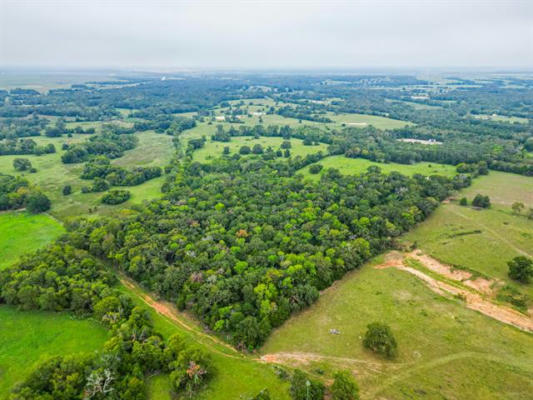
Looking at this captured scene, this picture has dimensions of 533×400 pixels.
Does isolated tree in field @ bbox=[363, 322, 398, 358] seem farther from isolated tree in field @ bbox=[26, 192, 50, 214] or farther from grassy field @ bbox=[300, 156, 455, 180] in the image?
isolated tree in field @ bbox=[26, 192, 50, 214]

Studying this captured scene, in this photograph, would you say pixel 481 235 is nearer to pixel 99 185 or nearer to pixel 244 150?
pixel 244 150

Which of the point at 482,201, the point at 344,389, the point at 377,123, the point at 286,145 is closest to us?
the point at 344,389

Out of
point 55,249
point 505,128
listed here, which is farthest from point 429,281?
point 505,128

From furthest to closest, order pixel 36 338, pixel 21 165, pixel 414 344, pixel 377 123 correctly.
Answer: pixel 377 123 → pixel 21 165 → pixel 36 338 → pixel 414 344

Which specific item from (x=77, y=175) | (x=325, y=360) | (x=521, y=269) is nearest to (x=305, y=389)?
(x=325, y=360)

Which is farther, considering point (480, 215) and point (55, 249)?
point (480, 215)

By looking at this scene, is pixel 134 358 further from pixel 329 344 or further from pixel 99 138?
pixel 99 138

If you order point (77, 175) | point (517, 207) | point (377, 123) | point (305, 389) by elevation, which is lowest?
point (305, 389)
